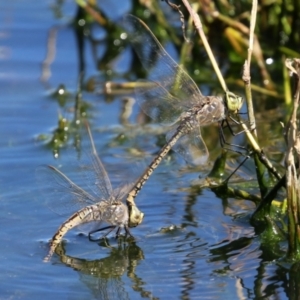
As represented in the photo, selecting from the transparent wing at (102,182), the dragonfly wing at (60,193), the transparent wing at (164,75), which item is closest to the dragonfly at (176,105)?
the transparent wing at (164,75)

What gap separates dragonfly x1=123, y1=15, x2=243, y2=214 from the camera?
14.5ft

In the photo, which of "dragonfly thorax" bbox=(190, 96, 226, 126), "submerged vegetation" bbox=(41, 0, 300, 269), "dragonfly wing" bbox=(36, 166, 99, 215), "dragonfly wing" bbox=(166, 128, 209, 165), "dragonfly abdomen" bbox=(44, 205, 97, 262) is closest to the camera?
"dragonfly abdomen" bbox=(44, 205, 97, 262)

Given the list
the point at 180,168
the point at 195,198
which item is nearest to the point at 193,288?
the point at 195,198

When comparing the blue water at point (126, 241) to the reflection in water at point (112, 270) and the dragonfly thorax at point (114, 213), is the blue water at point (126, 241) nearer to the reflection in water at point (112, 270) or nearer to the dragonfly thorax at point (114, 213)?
the reflection in water at point (112, 270)

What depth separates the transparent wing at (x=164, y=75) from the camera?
4488 millimetres

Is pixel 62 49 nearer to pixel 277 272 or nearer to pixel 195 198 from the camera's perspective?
pixel 195 198

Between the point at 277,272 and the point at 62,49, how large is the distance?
396 cm

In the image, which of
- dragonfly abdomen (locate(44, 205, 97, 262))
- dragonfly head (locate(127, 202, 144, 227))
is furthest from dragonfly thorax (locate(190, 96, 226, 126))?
dragonfly abdomen (locate(44, 205, 97, 262))

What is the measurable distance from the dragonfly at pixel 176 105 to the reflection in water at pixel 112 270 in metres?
0.41

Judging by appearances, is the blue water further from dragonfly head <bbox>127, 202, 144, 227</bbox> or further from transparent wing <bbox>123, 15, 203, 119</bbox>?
transparent wing <bbox>123, 15, 203, 119</bbox>

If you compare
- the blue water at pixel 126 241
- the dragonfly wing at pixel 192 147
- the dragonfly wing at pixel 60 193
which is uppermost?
the dragonfly wing at pixel 192 147

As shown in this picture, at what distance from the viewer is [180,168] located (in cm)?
512

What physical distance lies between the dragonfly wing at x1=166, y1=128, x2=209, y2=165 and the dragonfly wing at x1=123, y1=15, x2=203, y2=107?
18 centimetres

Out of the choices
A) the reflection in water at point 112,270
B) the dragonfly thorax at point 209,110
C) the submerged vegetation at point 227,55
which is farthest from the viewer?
the submerged vegetation at point 227,55
